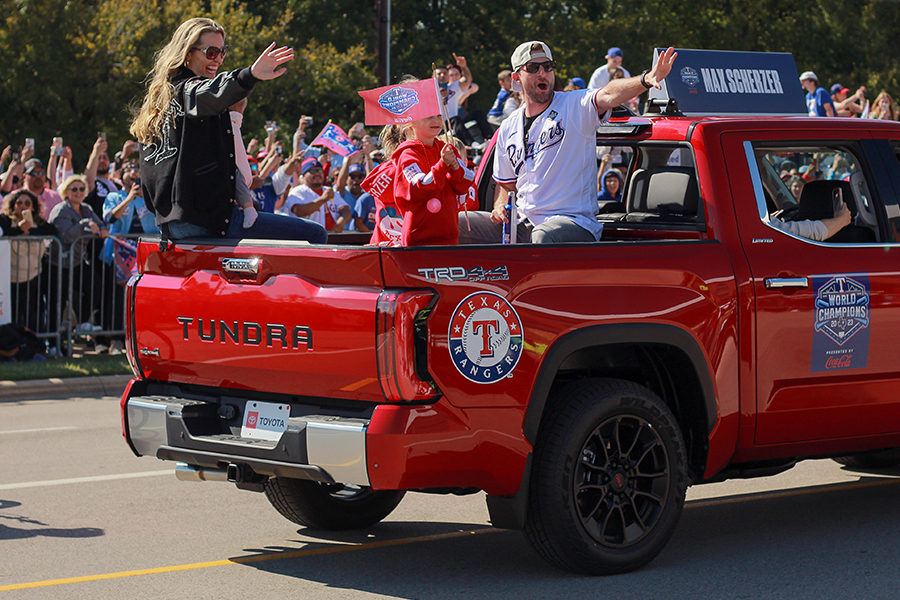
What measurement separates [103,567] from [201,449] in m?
0.87

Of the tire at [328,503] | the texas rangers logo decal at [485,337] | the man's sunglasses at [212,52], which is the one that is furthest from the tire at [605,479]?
the man's sunglasses at [212,52]

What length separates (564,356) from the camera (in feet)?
16.5

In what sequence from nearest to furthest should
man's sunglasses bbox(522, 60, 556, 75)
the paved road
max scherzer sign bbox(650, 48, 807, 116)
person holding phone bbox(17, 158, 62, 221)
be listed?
the paved road < man's sunglasses bbox(522, 60, 556, 75) < max scherzer sign bbox(650, 48, 807, 116) < person holding phone bbox(17, 158, 62, 221)

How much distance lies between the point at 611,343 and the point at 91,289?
30.3ft

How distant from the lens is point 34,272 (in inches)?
504

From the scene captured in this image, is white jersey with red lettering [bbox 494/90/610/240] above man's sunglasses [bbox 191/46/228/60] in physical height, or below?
below

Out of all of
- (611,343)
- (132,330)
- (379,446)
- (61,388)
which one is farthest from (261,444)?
(61,388)

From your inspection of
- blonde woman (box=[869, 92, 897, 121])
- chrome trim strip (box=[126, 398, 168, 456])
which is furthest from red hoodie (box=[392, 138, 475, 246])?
blonde woman (box=[869, 92, 897, 121])

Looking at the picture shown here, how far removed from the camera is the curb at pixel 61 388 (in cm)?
1170

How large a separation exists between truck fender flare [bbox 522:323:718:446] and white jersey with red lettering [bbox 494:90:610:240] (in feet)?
3.20

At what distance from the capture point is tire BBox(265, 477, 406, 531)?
6121mm

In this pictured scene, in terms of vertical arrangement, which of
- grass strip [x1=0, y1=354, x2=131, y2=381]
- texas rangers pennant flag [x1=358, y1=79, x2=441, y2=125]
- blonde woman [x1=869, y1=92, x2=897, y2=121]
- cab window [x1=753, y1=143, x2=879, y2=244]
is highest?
blonde woman [x1=869, y1=92, x2=897, y2=121]

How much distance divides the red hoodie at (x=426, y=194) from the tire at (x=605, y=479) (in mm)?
1126

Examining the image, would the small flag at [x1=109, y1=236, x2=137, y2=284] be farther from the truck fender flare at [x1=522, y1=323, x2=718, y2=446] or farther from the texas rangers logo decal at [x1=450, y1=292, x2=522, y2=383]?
the texas rangers logo decal at [x1=450, y1=292, x2=522, y2=383]
